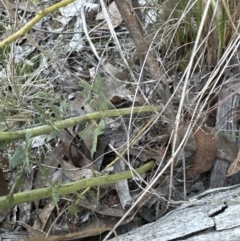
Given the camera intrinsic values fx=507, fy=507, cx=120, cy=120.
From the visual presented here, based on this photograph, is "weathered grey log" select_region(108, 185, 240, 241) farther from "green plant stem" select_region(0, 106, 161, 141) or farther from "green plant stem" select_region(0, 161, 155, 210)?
"green plant stem" select_region(0, 106, 161, 141)

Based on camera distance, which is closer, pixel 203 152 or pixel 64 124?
pixel 64 124

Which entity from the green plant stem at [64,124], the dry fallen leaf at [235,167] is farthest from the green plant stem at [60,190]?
the dry fallen leaf at [235,167]

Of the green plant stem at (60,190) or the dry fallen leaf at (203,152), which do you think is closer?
the green plant stem at (60,190)

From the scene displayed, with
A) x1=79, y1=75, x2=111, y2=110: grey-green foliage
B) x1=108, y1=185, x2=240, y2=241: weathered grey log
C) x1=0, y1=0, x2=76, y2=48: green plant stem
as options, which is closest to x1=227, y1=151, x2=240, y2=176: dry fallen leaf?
x1=108, y1=185, x2=240, y2=241: weathered grey log

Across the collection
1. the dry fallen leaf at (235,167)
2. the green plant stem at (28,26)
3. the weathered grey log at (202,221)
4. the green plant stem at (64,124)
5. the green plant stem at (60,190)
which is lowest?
the weathered grey log at (202,221)

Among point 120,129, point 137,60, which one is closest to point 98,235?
point 120,129

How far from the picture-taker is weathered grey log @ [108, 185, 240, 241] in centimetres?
104

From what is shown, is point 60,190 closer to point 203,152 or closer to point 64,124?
point 64,124

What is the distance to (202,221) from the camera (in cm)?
107

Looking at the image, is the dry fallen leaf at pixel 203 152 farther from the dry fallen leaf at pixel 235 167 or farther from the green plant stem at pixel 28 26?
the green plant stem at pixel 28 26

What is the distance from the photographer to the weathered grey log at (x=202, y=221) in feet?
3.43

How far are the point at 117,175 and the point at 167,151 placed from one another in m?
0.17

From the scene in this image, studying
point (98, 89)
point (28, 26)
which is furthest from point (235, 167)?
point (28, 26)

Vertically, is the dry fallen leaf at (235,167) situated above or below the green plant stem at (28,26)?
below
